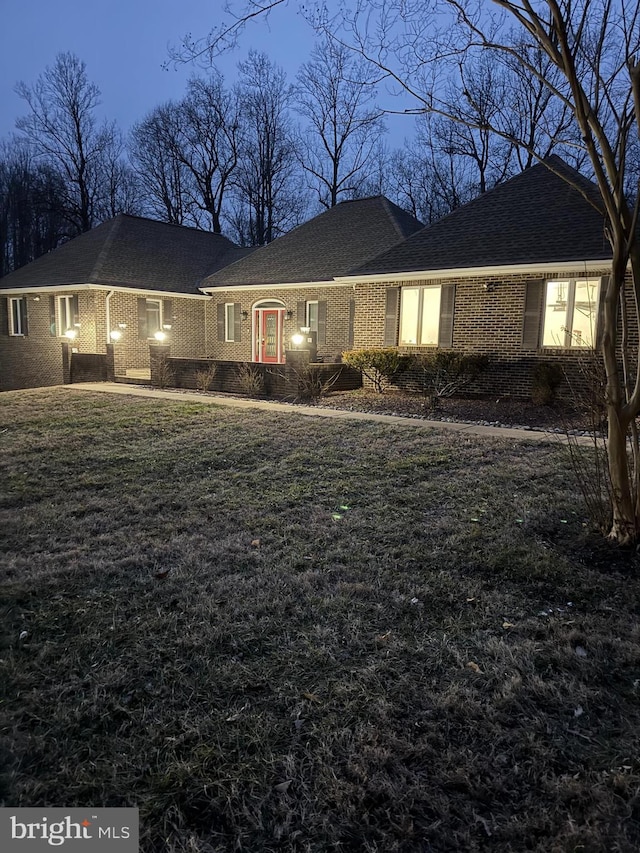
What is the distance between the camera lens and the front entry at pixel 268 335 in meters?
18.3

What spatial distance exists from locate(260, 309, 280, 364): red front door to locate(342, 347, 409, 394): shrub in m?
5.27

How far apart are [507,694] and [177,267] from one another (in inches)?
785

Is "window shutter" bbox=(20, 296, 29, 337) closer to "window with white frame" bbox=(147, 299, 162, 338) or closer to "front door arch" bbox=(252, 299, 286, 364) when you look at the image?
"window with white frame" bbox=(147, 299, 162, 338)

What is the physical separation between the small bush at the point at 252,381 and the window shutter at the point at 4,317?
12577 mm

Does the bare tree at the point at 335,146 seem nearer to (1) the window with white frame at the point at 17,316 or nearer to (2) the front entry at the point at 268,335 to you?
(2) the front entry at the point at 268,335

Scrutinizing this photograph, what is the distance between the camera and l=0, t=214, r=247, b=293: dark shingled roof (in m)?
18.0

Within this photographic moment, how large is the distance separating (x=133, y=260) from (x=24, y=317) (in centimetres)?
463

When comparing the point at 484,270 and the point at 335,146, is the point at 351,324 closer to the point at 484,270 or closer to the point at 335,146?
the point at 484,270

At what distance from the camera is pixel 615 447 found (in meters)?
4.04

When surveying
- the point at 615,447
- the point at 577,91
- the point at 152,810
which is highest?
the point at 577,91

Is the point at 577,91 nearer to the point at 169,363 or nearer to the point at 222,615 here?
the point at 222,615

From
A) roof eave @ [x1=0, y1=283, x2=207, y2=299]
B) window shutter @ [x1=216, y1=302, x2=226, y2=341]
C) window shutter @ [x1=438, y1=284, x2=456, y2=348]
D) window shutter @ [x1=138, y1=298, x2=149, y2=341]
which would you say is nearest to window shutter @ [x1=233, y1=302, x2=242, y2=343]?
window shutter @ [x1=216, y1=302, x2=226, y2=341]

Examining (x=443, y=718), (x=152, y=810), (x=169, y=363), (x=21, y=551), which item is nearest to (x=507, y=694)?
(x=443, y=718)

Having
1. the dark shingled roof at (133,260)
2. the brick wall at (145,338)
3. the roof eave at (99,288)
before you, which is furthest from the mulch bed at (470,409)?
the dark shingled roof at (133,260)
